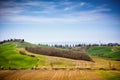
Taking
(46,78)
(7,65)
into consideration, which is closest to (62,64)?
(7,65)

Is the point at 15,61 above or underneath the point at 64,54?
underneath

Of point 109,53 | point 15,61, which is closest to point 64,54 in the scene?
point 15,61

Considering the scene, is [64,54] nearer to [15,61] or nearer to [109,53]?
[15,61]

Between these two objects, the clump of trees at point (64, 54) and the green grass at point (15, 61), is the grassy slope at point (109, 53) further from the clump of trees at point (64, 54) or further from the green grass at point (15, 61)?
the green grass at point (15, 61)

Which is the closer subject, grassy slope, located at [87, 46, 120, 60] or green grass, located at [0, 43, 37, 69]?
green grass, located at [0, 43, 37, 69]

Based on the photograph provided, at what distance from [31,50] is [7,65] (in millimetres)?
33509

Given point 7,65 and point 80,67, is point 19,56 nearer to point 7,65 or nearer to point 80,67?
point 7,65

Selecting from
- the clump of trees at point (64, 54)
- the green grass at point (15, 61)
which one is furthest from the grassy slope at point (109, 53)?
the green grass at point (15, 61)

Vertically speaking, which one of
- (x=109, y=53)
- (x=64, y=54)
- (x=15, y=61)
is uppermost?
(x=64, y=54)

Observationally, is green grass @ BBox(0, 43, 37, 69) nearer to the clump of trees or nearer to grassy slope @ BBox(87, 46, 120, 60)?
the clump of trees

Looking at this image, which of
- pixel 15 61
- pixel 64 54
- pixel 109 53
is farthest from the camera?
pixel 109 53

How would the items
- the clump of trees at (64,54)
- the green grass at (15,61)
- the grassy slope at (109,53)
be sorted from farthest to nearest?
the grassy slope at (109,53) → the clump of trees at (64,54) → the green grass at (15,61)

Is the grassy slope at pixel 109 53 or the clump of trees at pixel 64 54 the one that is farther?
the grassy slope at pixel 109 53

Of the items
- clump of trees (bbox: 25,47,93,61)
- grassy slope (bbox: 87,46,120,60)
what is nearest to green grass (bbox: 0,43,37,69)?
clump of trees (bbox: 25,47,93,61)
